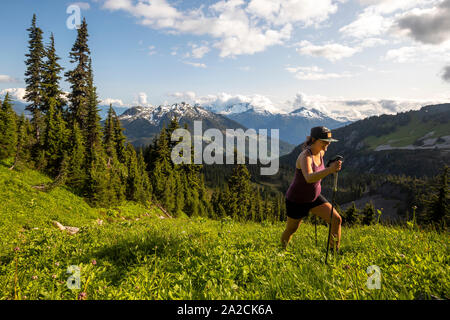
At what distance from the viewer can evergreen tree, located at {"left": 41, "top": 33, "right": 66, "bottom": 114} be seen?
98.9 feet

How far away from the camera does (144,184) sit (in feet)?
121

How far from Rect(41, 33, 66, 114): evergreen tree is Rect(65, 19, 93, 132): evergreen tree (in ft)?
6.07

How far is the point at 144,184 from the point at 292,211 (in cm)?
3478

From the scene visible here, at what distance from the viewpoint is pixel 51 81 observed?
3083 centimetres

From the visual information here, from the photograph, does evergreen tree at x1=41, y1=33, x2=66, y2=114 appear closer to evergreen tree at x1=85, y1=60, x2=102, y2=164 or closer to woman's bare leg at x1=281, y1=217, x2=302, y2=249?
evergreen tree at x1=85, y1=60, x2=102, y2=164

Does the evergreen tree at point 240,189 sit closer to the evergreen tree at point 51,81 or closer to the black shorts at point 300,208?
the evergreen tree at point 51,81

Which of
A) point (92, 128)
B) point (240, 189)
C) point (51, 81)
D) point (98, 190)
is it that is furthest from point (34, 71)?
point (240, 189)

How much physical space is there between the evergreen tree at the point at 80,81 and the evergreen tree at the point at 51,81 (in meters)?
1.85

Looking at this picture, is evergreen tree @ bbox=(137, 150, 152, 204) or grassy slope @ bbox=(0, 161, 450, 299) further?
evergreen tree @ bbox=(137, 150, 152, 204)

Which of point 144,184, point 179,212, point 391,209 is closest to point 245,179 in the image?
point 179,212

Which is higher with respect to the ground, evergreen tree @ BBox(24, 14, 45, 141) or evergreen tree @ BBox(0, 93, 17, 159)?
evergreen tree @ BBox(24, 14, 45, 141)

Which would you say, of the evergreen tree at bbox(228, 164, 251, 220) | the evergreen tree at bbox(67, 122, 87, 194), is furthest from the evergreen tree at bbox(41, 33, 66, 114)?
the evergreen tree at bbox(228, 164, 251, 220)
